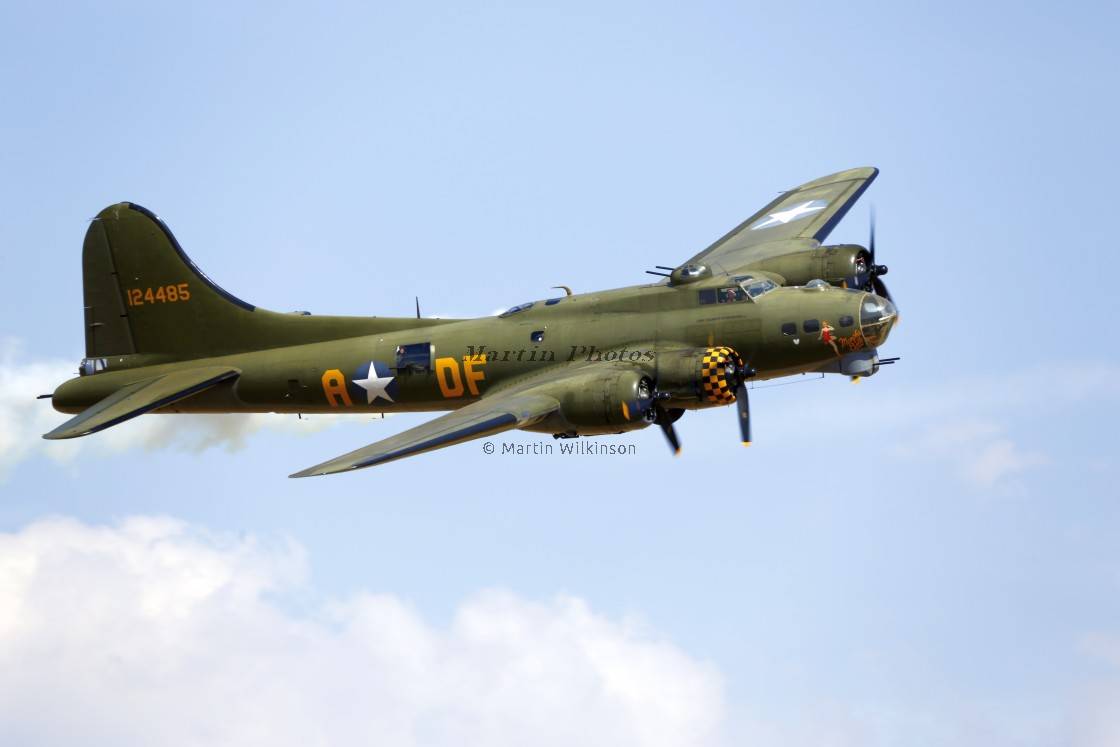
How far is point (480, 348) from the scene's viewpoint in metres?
37.6

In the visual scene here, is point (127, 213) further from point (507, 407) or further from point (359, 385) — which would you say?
point (507, 407)

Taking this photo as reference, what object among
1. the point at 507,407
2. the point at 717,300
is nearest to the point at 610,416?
the point at 507,407

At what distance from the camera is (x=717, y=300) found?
3669cm

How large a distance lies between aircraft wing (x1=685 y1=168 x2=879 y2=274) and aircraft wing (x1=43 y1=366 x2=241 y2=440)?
42.1ft

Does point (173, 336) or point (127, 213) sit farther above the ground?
point (127, 213)

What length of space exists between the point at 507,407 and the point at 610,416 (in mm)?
2115

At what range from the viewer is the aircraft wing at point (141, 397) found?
1481 inches

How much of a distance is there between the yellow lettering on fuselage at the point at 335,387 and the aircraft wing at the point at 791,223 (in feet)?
32.8

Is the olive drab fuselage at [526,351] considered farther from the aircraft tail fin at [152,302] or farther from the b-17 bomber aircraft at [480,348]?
the aircraft tail fin at [152,302]

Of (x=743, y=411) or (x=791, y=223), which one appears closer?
(x=743, y=411)

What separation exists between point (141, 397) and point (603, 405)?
463 inches

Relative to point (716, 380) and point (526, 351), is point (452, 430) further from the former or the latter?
point (716, 380)

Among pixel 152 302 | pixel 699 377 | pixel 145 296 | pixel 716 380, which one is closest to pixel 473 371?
pixel 699 377

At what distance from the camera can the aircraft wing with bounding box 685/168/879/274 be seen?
43250 mm
